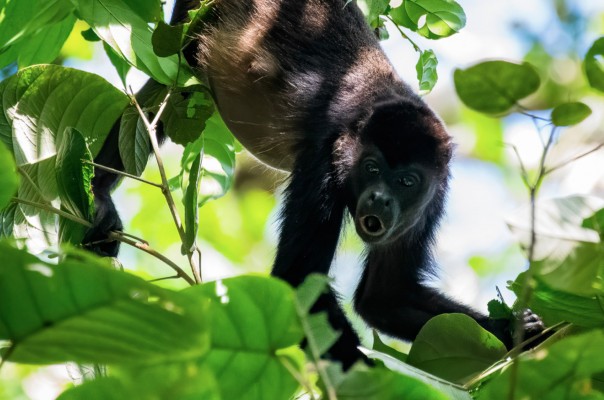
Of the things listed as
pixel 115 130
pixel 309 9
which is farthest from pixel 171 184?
pixel 309 9

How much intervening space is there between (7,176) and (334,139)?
2990 mm

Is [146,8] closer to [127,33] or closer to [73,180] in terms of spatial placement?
[127,33]

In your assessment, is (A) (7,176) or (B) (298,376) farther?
(A) (7,176)

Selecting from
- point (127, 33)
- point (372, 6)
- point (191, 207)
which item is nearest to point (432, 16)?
point (372, 6)

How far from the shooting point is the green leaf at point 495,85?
3.51 feet

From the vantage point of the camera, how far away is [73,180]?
1.84 m

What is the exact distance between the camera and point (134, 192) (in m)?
8.02

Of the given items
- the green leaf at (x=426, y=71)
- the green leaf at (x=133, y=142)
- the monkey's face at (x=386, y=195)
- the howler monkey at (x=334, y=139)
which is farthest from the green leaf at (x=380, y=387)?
the monkey's face at (x=386, y=195)

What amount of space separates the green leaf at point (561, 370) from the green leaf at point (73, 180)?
114 cm

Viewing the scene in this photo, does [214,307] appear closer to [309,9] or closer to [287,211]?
[287,211]

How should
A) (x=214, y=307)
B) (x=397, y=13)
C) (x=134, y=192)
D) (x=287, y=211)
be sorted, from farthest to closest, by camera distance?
(x=134, y=192) < (x=287, y=211) < (x=397, y=13) < (x=214, y=307)

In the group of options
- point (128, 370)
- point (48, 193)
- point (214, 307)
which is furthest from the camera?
point (48, 193)

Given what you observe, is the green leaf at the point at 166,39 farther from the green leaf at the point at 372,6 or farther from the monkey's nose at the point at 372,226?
the monkey's nose at the point at 372,226

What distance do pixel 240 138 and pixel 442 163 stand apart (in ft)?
3.62
